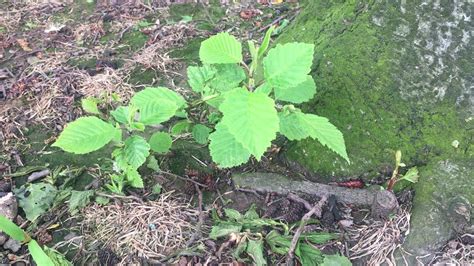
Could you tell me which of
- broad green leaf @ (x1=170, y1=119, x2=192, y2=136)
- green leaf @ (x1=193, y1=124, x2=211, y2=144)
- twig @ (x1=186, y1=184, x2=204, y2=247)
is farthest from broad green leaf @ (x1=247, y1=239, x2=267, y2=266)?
broad green leaf @ (x1=170, y1=119, x2=192, y2=136)

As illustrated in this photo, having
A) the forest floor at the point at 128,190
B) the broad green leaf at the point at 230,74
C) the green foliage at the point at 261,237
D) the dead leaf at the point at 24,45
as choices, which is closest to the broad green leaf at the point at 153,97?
the broad green leaf at the point at 230,74

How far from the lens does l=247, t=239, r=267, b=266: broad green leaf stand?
220cm

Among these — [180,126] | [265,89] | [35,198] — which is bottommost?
[35,198]

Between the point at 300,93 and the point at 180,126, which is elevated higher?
the point at 300,93

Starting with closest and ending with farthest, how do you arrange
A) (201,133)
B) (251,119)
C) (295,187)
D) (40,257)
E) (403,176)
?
(251,119)
(40,257)
(403,176)
(295,187)
(201,133)

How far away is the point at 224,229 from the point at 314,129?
66 cm

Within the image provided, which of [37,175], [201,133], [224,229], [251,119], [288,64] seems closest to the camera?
[251,119]

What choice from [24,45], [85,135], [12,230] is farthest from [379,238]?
[24,45]

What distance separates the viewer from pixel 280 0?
14.6 feet

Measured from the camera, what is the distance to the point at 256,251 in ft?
7.32

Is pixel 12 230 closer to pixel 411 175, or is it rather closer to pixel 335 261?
pixel 335 261

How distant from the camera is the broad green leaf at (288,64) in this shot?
2178 millimetres

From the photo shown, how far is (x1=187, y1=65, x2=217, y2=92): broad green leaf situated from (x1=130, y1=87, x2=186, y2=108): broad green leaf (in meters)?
0.16

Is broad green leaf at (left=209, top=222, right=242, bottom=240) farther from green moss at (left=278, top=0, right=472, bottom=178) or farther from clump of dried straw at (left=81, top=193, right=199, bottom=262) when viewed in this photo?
green moss at (left=278, top=0, right=472, bottom=178)
